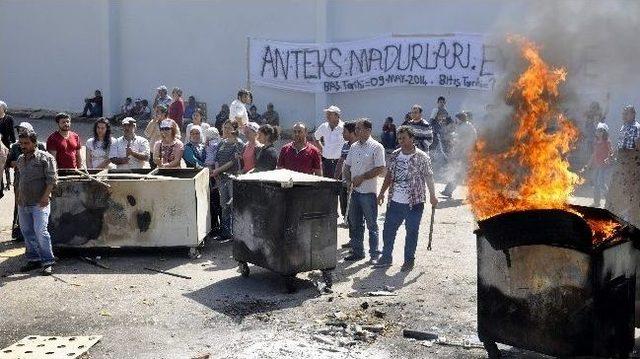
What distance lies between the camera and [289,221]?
9.17 meters

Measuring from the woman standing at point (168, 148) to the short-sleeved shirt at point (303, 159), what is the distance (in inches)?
73.9

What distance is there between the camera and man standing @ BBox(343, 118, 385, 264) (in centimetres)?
1041

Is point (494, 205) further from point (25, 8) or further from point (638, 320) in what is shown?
point (25, 8)

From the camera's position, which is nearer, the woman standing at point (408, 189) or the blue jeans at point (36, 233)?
the blue jeans at point (36, 233)

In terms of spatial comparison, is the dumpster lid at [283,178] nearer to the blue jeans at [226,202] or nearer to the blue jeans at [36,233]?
the blue jeans at [226,202]

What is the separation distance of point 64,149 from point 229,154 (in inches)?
92.4

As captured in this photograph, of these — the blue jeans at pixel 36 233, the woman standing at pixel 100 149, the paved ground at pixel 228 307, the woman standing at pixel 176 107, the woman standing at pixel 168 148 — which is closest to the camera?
the paved ground at pixel 228 307

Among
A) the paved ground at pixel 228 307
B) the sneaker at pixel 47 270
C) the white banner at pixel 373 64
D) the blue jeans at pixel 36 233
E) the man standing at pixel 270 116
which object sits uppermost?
the white banner at pixel 373 64

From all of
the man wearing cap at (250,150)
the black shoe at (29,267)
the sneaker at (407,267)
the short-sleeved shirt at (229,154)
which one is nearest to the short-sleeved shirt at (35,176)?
the black shoe at (29,267)

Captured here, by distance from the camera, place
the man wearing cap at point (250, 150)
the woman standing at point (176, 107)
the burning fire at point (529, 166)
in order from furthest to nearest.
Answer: the woman standing at point (176, 107)
the man wearing cap at point (250, 150)
the burning fire at point (529, 166)

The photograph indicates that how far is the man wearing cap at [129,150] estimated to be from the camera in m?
12.1

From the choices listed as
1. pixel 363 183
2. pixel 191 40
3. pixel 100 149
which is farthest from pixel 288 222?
pixel 191 40

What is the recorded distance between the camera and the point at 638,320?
7.64m

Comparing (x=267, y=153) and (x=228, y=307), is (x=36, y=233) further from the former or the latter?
(x=267, y=153)
